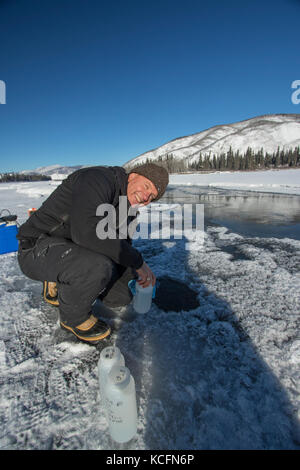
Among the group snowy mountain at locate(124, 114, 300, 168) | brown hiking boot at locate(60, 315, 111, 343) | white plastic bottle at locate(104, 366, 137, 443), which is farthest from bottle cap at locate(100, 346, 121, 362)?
snowy mountain at locate(124, 114, 300, 168)

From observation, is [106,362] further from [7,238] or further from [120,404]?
[7,238]

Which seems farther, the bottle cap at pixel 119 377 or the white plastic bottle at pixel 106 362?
the white plastic bottle at pixel 106 362

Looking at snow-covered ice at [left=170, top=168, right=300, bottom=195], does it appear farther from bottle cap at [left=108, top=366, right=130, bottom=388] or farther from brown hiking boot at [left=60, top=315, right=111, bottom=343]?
bottle cap at [left=108, top=366, right=130, bottom=388]

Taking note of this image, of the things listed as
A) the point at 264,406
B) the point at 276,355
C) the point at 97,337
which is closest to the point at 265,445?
the point at 264,406

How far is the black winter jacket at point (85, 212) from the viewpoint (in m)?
1.55

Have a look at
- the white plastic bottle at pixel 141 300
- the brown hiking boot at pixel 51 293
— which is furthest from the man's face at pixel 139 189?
the brown hiking boot at pixel 51 293

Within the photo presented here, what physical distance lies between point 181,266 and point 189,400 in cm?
197

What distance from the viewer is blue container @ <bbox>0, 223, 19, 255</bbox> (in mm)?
3533

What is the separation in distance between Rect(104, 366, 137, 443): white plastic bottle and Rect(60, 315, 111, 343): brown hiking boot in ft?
2.18

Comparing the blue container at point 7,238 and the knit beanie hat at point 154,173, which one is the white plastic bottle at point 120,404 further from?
the blue container at point 7,238

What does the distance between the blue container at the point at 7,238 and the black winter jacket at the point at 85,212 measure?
214cm

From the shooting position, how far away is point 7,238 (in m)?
3.64

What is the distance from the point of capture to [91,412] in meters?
1.18
